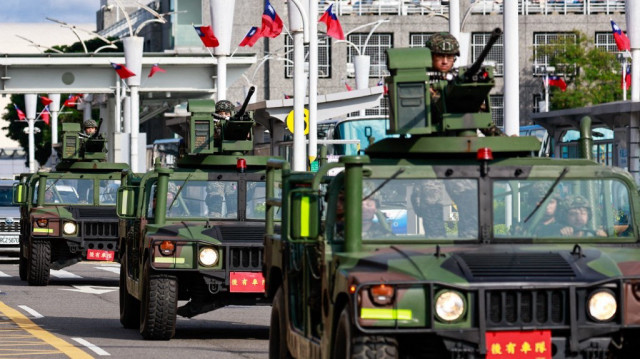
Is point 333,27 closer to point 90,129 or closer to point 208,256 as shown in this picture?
point 90,129

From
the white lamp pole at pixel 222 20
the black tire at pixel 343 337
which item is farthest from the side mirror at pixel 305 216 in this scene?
the white lamp pole at pixel 222 20

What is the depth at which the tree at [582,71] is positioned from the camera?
76625 millimetres

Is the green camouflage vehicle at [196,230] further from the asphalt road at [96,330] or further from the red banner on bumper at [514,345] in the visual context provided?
the red banner on bumper at [514,345]

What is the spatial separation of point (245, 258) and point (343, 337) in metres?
7.10

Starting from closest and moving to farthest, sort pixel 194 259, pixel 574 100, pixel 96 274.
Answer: pixel 194 259 < pixel 96 274 < pixel 574 100

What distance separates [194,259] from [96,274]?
14.9 m

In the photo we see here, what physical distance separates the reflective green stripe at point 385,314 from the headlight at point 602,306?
3.49 feet

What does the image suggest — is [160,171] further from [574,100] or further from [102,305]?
[574,100]

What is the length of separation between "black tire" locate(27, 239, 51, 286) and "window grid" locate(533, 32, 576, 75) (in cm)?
5637

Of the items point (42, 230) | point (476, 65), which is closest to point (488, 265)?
point (476, 65)

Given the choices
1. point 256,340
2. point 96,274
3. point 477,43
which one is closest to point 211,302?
point 256,340

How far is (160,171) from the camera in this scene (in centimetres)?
1705

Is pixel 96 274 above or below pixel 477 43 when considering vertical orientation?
below

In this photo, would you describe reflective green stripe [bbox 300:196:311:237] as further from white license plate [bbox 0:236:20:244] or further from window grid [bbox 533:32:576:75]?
window grid [bbox 533:32:576:75]
